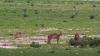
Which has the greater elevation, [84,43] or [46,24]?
[84,43]

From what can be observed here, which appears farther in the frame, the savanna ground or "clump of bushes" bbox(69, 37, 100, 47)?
"clump of bushes" bbox(69, 37, 100, 47)

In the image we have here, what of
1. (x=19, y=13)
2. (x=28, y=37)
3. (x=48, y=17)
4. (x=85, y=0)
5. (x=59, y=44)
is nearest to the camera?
(x=59, y=44)

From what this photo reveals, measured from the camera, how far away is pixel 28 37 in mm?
29000

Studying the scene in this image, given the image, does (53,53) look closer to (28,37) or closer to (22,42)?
(22,42)

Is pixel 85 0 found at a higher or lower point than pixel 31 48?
lower

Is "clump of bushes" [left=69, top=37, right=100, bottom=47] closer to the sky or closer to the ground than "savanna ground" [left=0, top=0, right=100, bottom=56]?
closer to the sky

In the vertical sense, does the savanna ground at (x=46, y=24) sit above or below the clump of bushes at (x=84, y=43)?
below

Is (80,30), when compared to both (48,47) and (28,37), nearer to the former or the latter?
(28,37)

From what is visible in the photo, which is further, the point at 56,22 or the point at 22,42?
the point at 56,22

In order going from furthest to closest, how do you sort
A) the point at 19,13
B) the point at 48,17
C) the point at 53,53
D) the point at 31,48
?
the point at 19,13, the point at 48,17, the point at 31,48, the point at 53,53

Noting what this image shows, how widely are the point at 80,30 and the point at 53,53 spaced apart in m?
11.7

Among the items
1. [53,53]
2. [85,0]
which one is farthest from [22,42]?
[85,0]

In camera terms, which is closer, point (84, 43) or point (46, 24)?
point (84, 43)

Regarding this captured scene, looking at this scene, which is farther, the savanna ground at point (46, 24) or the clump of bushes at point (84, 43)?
the clump of bushes at point (84, 43)
